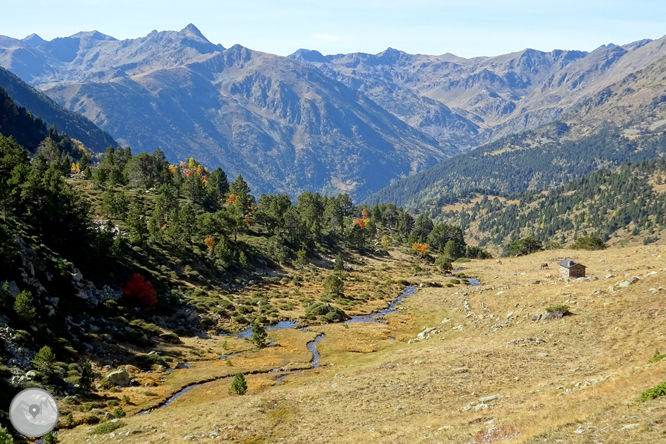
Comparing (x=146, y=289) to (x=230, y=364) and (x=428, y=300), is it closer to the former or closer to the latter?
(x=230, y=364)

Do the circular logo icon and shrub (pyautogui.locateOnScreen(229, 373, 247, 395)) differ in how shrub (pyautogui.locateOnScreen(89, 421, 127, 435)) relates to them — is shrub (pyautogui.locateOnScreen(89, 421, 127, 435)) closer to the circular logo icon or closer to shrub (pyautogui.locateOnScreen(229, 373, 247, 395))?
the circular logo icon

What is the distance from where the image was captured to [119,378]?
60.0m

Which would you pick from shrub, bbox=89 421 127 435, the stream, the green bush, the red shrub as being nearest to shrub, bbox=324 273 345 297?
the green bush

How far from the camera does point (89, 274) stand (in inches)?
3354

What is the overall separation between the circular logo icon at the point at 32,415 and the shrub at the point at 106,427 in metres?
3.62

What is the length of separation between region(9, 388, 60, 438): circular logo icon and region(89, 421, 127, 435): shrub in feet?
11.9

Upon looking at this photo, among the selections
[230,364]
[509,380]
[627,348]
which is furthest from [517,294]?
[230,364]

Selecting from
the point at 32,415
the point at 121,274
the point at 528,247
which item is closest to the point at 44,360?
the point at 32,415

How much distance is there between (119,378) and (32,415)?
1922cm

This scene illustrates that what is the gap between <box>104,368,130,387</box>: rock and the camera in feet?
195

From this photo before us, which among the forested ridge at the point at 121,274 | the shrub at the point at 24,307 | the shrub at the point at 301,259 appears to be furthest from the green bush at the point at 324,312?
the shrub at the point at 24,307

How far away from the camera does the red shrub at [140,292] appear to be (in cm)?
8775

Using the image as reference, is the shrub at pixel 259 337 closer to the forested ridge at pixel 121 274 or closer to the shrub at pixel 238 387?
the forested ridge at pixel 121 274

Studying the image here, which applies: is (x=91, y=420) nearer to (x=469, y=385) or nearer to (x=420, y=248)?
(x=469, y=385)
